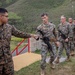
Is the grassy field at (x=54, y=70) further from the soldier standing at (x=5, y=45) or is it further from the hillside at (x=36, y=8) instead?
the hillside at (x=36, y=8)

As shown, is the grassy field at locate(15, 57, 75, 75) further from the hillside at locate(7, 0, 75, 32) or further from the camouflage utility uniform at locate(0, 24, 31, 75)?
the hillside at locate(7, 0, 75, 32)

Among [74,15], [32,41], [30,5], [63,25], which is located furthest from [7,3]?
[63,25]

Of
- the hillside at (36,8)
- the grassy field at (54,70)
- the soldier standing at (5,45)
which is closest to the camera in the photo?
the soldier standing at (5,45)

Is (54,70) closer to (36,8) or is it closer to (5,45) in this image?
(5,45)

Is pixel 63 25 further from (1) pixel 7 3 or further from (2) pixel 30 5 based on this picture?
(1) pixel 7 3

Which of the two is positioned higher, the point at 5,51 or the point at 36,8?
the point at 36,8

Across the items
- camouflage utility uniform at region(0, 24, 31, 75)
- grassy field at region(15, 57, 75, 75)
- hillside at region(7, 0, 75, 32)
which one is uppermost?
hillside at region(7, 0, 75, 32)

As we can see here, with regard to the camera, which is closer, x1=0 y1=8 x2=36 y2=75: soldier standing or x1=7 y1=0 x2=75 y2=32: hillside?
x1=0 y1=8 x2=36 y2=75: soldier standing

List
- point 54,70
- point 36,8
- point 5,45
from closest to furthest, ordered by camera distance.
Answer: point 5,45 < point 54,70 < point 36,8

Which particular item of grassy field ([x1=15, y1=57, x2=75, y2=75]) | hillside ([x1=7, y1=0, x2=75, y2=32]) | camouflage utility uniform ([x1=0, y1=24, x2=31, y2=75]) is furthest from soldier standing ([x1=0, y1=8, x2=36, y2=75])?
hillside ([x1=7, y1=0, x2=75, y2=32])

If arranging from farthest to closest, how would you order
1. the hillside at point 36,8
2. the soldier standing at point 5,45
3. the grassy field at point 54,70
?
the hillside at point 36,8 < the grassy field at point 54,70 < the soldier standing at point 5,45

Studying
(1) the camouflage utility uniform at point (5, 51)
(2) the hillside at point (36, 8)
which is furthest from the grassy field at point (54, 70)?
(2) the hillside at point (36, 8)

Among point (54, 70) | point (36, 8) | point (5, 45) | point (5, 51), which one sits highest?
point (36, 8)

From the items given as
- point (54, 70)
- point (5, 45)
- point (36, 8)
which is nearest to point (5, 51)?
point (5, 45)
